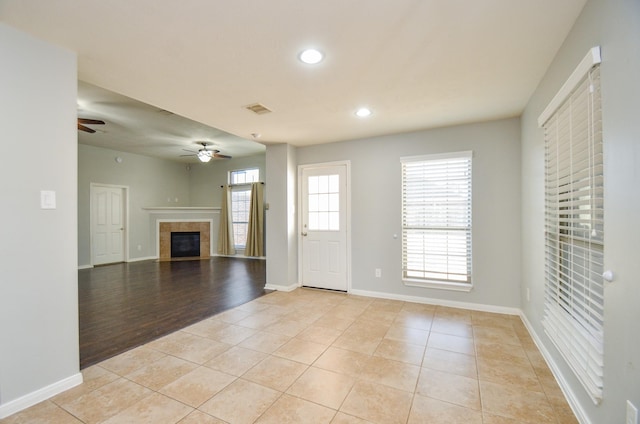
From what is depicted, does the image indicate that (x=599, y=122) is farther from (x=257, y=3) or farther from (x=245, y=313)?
(x=245, y=313)

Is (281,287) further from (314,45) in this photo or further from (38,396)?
(314,45)

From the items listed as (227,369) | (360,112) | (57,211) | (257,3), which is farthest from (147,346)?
(360,112)

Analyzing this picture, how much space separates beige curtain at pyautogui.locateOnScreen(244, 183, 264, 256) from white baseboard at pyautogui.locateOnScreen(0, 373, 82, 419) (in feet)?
18.9

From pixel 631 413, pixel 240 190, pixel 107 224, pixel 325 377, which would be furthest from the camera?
pixel 240 190

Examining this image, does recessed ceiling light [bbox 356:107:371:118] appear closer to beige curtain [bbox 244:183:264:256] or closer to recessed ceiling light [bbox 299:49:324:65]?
recessed ceiling light [bbox 299:49:324:65]

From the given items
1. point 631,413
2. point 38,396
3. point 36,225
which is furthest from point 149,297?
point 631,413

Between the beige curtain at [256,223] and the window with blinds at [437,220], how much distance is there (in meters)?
4.68

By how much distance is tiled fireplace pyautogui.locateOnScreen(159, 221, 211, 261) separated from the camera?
791 cm

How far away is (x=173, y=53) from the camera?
6.49 feet

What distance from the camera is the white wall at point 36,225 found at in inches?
67.6

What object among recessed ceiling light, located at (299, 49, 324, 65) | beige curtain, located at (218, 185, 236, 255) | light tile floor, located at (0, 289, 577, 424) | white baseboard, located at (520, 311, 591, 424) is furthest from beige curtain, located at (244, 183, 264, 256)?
white baseboard, located at (520, 311, 591, 424)

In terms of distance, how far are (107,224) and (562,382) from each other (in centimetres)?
851

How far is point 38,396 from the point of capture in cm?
182

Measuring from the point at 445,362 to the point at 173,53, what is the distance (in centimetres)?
310
